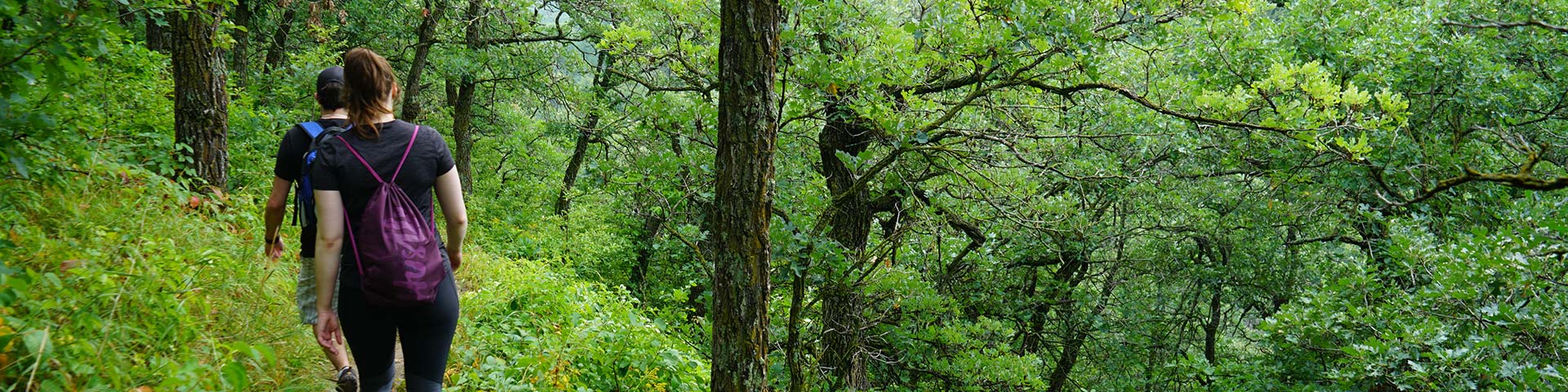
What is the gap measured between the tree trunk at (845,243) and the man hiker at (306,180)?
288cm

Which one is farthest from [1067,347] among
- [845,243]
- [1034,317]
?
[845,243]

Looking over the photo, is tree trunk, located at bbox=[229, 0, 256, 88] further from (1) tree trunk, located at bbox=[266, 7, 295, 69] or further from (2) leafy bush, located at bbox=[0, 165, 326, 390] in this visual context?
(2) leafy bush, located at bbox=[0, 165, 326, 390]

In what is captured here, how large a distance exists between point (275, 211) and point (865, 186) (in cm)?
336

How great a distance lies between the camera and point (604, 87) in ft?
37.8

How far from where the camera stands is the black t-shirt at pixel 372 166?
2.47 metres

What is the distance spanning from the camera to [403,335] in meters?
2.69

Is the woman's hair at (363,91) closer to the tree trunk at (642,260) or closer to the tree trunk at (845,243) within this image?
the tree trunk at (845,243)

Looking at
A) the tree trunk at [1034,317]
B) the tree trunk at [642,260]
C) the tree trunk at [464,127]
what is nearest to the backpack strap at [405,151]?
the tree trunk at [1034,317]

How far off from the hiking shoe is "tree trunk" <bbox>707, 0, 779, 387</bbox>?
1.41 meters

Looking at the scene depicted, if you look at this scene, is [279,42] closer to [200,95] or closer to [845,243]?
[200,95]

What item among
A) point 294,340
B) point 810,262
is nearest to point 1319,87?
point 810,262

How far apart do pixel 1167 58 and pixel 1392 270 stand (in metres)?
2.96

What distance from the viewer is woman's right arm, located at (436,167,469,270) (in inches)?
108

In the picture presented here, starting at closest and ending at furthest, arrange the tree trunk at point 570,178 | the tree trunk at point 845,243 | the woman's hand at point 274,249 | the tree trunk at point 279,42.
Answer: the woman's hand at point 274,249
the tree trunk at point 845,243
the tree trunk at point 279,42
the tree trunk at point 570,178
